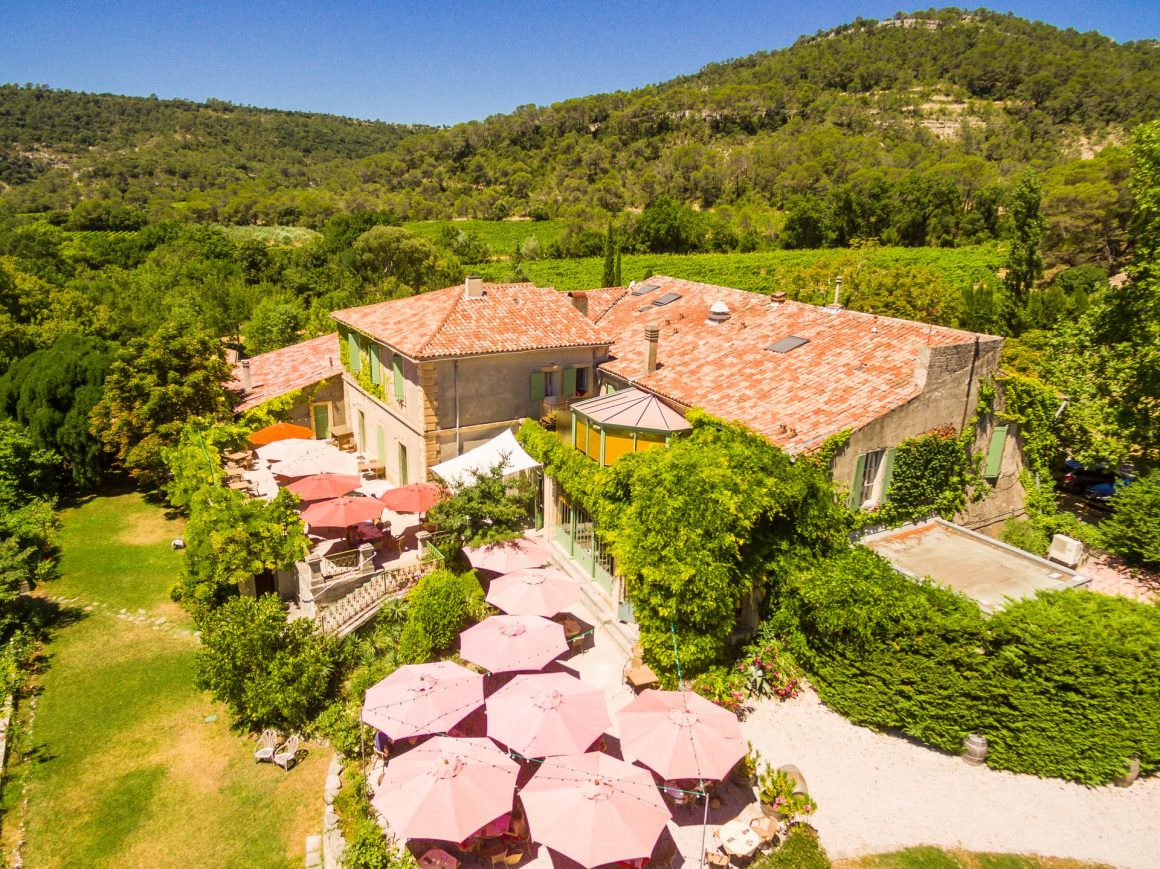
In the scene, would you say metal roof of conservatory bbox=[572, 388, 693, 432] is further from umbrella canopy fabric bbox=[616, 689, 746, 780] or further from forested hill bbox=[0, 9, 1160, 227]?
forested hill bbox=[0, 9, 1160, 227]

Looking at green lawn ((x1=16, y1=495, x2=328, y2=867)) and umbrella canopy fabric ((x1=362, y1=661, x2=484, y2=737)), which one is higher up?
umbrella canopy fabric ((x1=362, y1=661, x2=484, y2=737))

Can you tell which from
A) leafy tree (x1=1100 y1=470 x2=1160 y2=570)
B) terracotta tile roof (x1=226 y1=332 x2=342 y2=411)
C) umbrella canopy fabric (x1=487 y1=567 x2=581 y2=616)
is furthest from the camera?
terracotta tile roof (x1=226 y1=332 x2=342 y2=411)

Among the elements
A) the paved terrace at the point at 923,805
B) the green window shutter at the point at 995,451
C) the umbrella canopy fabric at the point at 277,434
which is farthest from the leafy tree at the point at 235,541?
the green window shutter at the point at 995,451

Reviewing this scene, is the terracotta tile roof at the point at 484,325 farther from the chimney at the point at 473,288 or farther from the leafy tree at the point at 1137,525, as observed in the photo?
the leafy tree at the point at 1137,525

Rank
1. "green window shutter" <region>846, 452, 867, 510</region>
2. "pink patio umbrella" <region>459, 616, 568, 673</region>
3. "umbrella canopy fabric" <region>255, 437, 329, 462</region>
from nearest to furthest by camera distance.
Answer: "pink patio umbrella" <region>459, 616, 568, 673</region>, "green window shutter" <region>846, 452, 867, 510</region>, "umbrella canopy fabric" <region>255, 437, 329, 462</region>

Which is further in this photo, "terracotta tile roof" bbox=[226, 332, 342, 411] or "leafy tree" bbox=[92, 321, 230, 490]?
"terracotta tile roof" bbox=[226, 332, 342, 411]

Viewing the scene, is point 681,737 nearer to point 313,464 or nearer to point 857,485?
point 857,485

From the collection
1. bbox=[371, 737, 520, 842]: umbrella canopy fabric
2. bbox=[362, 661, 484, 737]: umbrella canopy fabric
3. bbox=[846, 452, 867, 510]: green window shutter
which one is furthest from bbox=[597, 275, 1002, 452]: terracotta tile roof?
bbox=[371, 737, 520, 842]: umbrella canopy fabric
